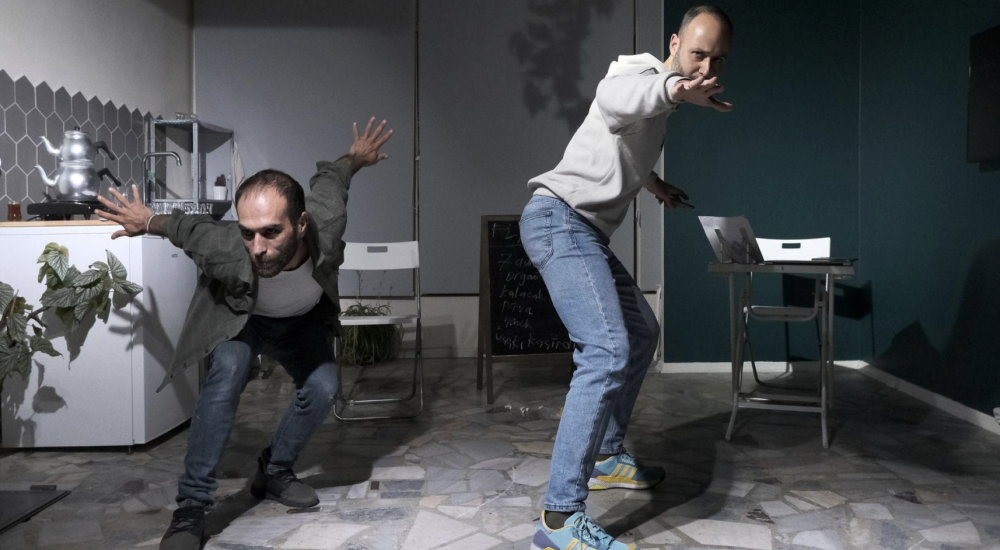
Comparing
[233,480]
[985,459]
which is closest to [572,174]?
[233,480]

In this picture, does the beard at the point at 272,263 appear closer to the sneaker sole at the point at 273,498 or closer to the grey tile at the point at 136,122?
the sneaker sole at the point at 273,498

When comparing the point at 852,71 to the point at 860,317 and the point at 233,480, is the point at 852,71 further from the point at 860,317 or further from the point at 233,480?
the point at 233,480

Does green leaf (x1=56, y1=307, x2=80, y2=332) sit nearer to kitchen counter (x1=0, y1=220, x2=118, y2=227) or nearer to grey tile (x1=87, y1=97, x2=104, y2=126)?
kitchen counter (x1=0, y1=220, x2=118, y2=227)

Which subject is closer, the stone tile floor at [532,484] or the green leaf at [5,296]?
the stone tile floor at [532,484]

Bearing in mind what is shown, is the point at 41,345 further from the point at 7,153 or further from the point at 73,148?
the point at 7,153

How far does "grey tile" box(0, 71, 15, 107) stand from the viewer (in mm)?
3184

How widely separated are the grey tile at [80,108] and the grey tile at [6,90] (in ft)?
1.51

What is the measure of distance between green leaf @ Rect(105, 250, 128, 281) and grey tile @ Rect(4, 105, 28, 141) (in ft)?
3.13

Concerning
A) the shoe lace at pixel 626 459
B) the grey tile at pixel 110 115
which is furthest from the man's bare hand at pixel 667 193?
the grey tile at pixel 110 115

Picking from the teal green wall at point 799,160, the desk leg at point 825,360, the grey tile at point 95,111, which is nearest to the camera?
the desk leg at point 825,360

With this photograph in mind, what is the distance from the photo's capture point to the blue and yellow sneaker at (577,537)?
1.83 m

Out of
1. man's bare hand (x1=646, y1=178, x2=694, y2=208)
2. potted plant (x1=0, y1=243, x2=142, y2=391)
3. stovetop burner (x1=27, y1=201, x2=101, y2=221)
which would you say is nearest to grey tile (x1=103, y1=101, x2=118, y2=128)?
stovetop burner (x1=27, y1=201, x2=101, y2=221)

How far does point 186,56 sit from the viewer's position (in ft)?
16.4

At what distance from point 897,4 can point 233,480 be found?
427cm
